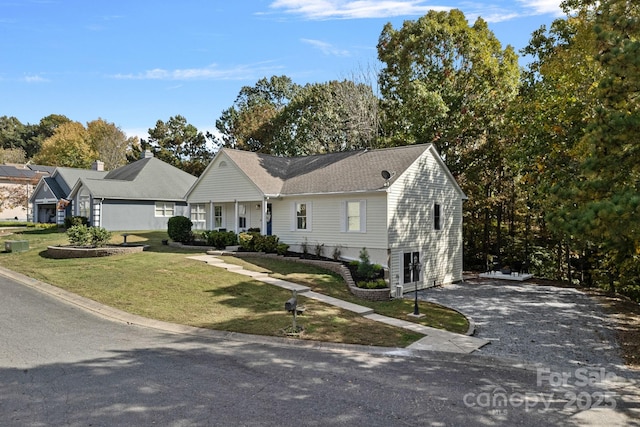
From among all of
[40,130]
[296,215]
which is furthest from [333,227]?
[40,130]

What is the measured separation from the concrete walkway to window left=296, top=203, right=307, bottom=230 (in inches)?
185

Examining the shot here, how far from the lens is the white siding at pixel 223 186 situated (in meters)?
23.3

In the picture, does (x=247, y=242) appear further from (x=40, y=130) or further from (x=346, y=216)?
(x=40, y=130)

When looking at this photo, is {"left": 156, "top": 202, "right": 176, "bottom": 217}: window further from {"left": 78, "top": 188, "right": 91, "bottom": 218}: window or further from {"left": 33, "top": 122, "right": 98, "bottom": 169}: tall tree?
{"left": 33, "top": 122, "right": 98, "bottom": 169}: tall tree

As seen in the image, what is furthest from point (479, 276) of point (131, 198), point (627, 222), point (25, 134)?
point (25, 134)

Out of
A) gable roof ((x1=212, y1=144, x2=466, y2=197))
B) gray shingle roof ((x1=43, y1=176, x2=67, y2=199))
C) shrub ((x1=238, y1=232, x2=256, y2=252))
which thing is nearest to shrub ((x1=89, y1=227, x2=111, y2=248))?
shrub ((x1=238, y1=232, x2=256, y2=252))

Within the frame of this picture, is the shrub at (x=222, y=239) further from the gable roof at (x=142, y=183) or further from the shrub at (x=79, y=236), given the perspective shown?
the gable roof at (x=142, y=183)

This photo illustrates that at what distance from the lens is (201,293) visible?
14.3m

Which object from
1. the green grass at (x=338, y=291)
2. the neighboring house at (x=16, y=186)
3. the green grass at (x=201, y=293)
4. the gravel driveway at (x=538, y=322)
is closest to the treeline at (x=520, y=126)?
the gravel driveway at (x=538, y=322)

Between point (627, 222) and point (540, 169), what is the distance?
47.0 feet

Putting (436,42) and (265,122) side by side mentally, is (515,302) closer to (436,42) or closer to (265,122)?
(436,42)

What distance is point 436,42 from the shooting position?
30.4 meters

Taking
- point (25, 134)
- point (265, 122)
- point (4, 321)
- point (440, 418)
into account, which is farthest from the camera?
point (25, 134)

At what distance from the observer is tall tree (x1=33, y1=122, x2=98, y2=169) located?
192 feet
